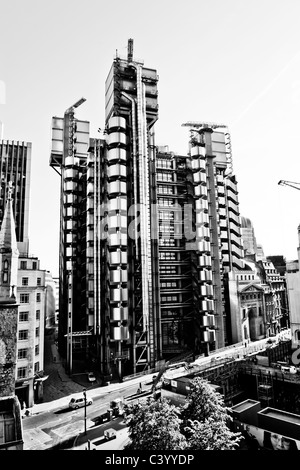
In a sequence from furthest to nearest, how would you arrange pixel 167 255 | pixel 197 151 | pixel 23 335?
pixel 197 151
pixel 167 255
pixel 23 335

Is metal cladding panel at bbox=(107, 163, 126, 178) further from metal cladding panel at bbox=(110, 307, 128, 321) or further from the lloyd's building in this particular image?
metal cladding panel at bbox=(110, 307, 128, 321)

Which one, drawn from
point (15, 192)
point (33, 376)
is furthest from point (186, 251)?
point (15, 192)

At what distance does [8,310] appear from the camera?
46.0 feet

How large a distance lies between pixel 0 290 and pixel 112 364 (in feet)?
144

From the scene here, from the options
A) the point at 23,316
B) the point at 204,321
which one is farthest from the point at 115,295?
the point at 204,321

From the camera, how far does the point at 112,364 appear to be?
5397cm

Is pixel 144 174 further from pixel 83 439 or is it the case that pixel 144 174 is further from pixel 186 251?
pixel 83 439

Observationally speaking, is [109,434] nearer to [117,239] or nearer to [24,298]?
[24,298]

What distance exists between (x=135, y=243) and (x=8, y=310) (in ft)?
143

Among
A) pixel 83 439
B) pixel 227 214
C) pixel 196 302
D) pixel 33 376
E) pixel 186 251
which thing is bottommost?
pixel 83 439

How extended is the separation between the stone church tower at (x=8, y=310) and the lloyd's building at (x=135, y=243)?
129ft

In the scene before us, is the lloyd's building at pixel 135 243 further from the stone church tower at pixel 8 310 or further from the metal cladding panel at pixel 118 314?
the stone church tower at pixel 8 310

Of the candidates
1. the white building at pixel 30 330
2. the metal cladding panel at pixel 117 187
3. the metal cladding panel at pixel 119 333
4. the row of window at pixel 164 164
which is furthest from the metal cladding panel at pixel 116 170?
the metal cladding panel at pixel 119 333

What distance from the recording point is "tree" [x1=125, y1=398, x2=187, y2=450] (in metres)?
19.2
